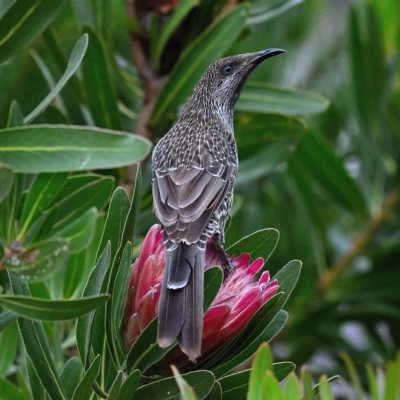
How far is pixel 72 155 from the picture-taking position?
76.7 inches

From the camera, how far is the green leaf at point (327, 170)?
3.45 meters

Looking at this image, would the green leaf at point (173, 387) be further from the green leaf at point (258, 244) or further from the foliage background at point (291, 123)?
the foliage background at point (291, 123)

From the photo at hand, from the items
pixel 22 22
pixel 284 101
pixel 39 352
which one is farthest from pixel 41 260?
pixel 284 101

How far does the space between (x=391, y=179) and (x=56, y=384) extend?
2.36 metres

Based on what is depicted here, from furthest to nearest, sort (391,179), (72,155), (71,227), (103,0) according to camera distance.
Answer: (391,179) → (103,0) → (71,227) → (72,155)

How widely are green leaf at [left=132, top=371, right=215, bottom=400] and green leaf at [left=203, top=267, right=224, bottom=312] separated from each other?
0.58 feet

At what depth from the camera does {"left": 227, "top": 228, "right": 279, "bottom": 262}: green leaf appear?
6.72ft

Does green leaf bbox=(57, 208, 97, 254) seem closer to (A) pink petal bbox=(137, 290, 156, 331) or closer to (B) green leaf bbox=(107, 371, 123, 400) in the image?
(A) pink petal bbox=(137, 290, 156, 331)

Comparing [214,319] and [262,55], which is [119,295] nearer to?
[214,319]

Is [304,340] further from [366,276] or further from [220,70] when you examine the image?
[220,70]

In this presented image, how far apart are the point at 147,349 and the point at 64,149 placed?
579 mm

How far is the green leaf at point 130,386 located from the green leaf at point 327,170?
6.61 ft

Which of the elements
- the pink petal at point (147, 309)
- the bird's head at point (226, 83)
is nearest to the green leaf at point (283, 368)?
the pink petal at point (147, 309)

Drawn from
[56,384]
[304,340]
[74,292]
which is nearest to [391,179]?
[304,340]
